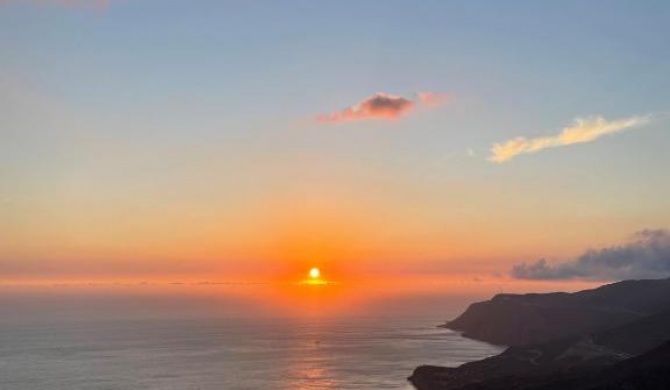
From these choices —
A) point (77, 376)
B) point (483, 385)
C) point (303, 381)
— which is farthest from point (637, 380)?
point (77, 376)

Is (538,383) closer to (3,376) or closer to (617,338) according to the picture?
(617,338)

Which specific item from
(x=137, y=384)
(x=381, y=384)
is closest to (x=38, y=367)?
(x=137, y=384)

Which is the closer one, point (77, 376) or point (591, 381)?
point (591, 381)

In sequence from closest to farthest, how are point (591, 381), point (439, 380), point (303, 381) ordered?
1. point (591, 381)
2. point (439, 380)
3. point (303, 381)

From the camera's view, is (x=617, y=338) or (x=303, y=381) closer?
(x=303, y=381)

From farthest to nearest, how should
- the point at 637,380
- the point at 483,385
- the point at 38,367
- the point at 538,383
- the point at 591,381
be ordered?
1. the point at 38,367
2. the point at 483,385
3. the point at 538,383
4. the point at 591,381
5. the point at 637,380

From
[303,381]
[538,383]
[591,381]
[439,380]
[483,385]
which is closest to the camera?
[591,381]

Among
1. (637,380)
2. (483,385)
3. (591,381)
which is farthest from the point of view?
(483,385)

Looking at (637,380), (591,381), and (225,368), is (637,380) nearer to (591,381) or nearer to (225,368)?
(591,381)
